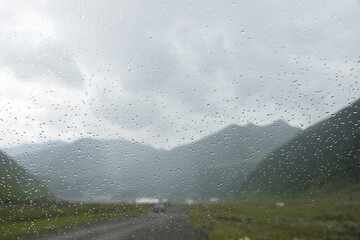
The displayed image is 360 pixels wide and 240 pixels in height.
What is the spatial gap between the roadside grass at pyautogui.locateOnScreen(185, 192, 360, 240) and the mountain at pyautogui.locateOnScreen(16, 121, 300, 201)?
3.46ft

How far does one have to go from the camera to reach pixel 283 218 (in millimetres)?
14086

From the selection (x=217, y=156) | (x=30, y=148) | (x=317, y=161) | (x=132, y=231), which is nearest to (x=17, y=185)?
(x=30, y=148)

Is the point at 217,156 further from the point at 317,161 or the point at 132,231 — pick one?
the point at 132,231

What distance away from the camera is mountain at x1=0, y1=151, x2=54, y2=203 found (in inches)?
380

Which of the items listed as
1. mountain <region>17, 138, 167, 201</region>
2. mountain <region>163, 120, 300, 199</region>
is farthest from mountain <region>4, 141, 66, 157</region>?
mountain <region>163, 120, 300, 199</region>

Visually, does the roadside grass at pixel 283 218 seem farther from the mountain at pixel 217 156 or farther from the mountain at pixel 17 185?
the mountain at pixel 17 185

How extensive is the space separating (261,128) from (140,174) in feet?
18.0

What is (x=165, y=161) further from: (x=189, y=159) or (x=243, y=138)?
(x=243, y=138)

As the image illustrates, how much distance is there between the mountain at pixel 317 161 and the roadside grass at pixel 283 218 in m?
0.76

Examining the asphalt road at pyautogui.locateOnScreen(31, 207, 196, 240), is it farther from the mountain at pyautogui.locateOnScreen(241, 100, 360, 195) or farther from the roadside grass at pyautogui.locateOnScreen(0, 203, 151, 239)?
the mountain at pyautogui.locateOnScreen(241, 100, 360, 195)

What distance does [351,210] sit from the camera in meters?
13.6

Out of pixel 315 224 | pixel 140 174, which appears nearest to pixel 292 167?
pixel 315 224

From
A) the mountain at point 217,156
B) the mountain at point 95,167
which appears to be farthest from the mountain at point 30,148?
the mountain at point 217,156

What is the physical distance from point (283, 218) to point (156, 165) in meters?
6.85
